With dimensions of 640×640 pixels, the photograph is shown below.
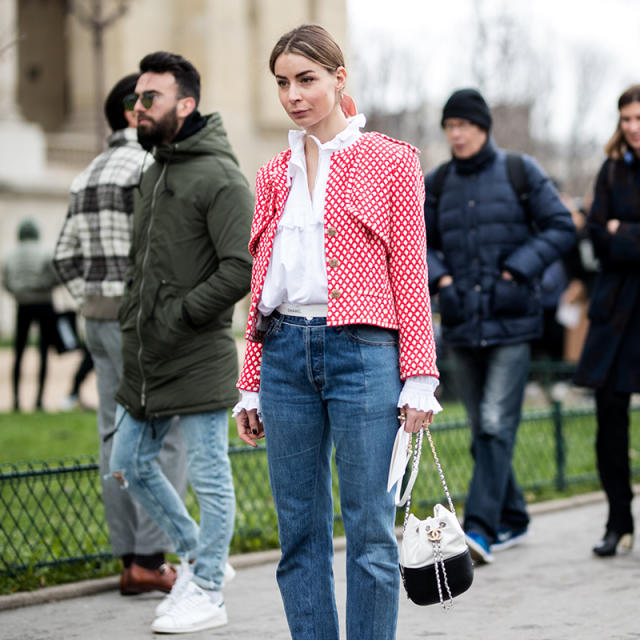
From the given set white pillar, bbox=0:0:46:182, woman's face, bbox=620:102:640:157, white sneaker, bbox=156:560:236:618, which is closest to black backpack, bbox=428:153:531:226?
woman's face, bbox=620:102:640:157

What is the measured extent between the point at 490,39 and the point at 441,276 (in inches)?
882

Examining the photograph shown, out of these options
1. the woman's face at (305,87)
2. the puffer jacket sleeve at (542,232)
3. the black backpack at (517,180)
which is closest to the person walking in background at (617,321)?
the puffer jacket sleeve at (542,232)

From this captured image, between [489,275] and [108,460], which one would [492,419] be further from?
[108,460]

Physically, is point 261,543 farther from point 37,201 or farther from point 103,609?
point 37,201

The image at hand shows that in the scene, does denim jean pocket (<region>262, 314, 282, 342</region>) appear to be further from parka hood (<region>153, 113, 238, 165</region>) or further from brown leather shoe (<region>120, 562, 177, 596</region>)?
brown leather shoe (<region>120, 562, 177, 596</region>)

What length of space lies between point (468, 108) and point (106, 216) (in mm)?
2046

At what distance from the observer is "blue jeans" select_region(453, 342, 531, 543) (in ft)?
21.4

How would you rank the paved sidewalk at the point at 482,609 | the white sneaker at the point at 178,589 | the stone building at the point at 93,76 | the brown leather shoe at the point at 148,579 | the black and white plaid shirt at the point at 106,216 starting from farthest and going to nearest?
1. the stone building at the point at 93,76
2. the black and white plaid shirt at the point at 106,216
3. the brown leather shoe at the point at 148,579
4. the white sneaker at the point at 178,589
5. the paved sidewalk at the point at 482,609

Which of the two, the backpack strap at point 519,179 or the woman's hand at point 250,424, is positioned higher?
the backpack strap at point 519,179

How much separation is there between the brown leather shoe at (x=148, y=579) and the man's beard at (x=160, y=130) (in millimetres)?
1990

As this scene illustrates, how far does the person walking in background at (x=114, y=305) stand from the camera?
19.2ft

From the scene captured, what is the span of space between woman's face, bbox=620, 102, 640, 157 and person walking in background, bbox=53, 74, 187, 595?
2539mm

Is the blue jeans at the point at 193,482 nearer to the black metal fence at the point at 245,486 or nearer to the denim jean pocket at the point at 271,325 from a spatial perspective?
the black metal fence at the point at 245,486

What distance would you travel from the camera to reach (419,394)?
3746mm
